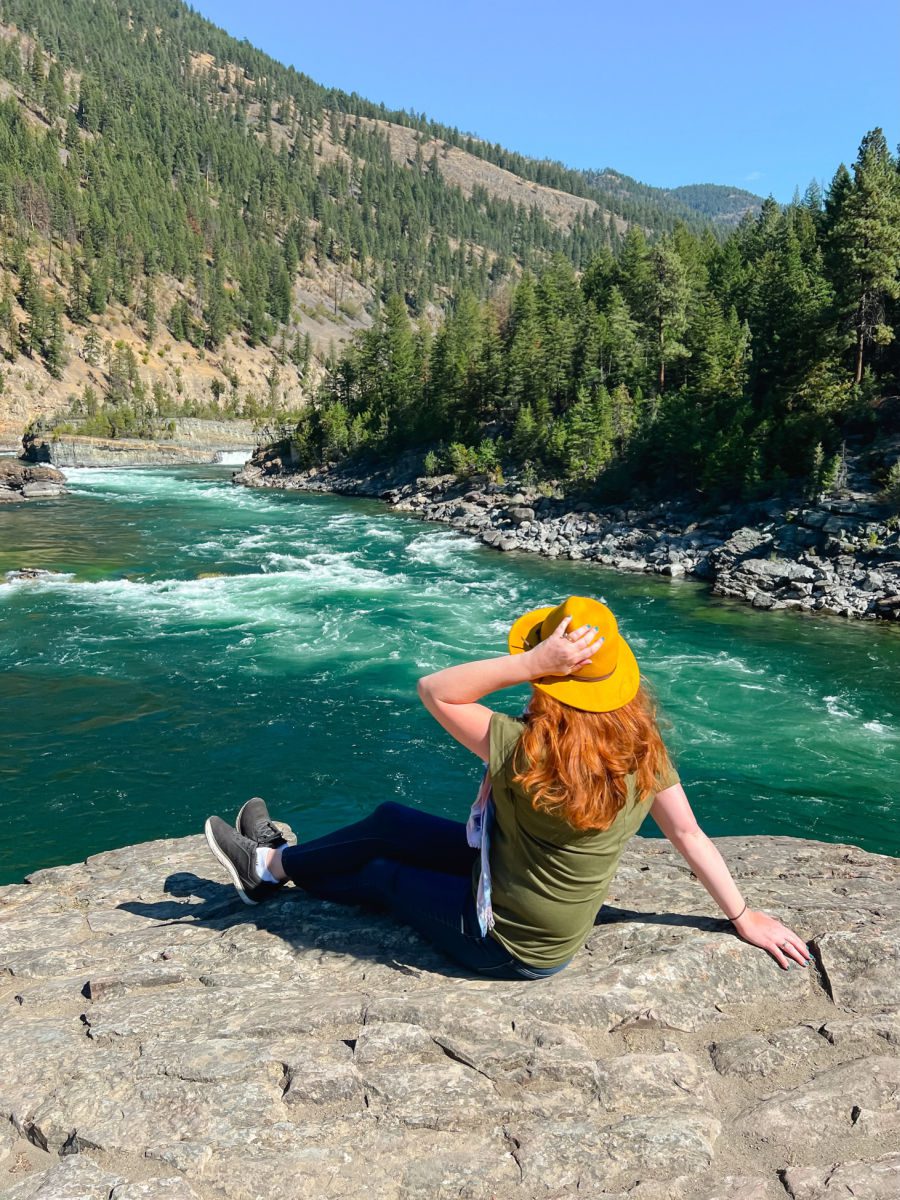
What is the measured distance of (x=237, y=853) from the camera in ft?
17.5

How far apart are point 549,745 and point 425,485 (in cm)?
5050

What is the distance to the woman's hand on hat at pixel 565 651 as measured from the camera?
342cm

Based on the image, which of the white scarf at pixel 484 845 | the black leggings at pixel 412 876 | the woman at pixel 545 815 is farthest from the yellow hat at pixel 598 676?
the black leggings at pixel 412 876

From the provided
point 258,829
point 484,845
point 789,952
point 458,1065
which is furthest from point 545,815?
point 258,829

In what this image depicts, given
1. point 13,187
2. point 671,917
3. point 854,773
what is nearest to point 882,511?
point 854,773

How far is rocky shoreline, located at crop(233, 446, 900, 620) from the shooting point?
26.3 metres

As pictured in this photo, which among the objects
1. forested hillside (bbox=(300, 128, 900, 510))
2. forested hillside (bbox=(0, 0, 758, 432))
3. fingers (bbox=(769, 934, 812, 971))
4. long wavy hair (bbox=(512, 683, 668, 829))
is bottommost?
fingers (bbox=(769, 934, 812, 971))

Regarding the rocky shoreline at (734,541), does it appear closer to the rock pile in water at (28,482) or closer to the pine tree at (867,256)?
the pine tree at (867,256)

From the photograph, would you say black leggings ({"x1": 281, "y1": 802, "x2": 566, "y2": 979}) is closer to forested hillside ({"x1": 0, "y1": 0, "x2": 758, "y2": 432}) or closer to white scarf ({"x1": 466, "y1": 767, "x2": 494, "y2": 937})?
white scarf ({"x1": 466, "y1": 767, "x2": 494, "y2": 937})

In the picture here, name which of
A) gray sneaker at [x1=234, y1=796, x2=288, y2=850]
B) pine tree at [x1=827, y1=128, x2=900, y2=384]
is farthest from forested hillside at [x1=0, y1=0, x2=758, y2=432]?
gray sneaker at [x1=234, y1=796, x2=288, y2=850]

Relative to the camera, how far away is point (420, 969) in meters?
4.44

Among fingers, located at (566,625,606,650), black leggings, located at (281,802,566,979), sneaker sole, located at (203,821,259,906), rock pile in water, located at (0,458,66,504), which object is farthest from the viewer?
rock pile in water, located at (0,458,66,504)

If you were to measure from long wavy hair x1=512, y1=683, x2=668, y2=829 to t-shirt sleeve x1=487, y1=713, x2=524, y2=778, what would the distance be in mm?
37

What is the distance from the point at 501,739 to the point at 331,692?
14311 millimetres
